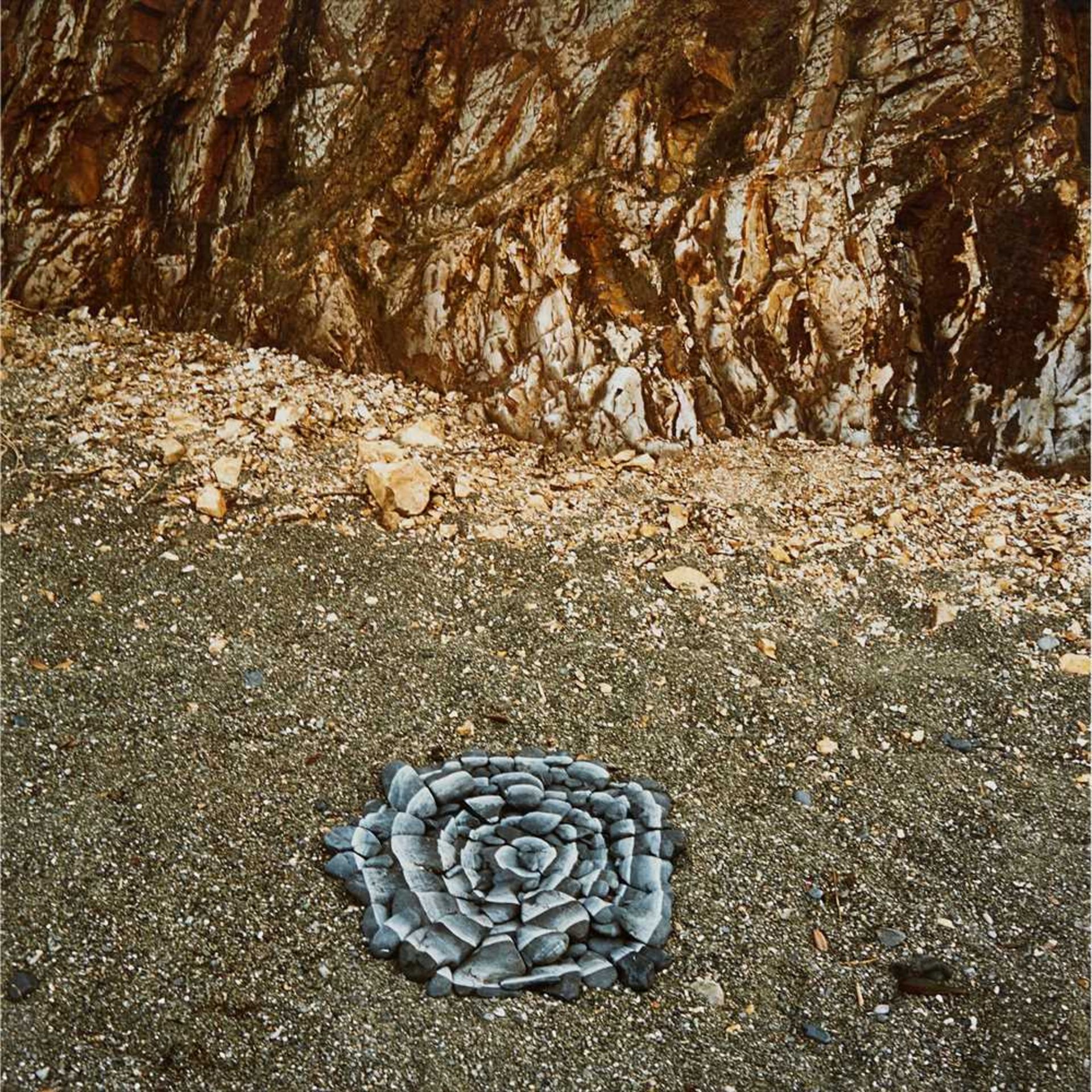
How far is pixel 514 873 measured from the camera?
11.5ft

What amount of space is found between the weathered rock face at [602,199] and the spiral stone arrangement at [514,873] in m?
2.65

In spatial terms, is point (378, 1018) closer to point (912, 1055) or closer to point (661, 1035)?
point (661, 1035)

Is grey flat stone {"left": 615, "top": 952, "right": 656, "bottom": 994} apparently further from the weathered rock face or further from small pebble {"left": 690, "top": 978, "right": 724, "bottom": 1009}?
the weathered rock face

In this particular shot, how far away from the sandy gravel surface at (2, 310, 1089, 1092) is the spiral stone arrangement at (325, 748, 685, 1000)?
100 mm

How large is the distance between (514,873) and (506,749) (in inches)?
28.7

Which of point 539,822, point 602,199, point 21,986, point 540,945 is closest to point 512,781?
point 539,822

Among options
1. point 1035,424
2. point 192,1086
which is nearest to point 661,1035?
point 192,1086

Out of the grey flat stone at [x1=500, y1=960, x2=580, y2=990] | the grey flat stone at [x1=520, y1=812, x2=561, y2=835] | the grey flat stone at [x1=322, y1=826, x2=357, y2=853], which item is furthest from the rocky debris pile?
the grey flat stone at [x1=500, y1=960, x2=580, y2=990]

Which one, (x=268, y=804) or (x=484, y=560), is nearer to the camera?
(x=268, y=804)

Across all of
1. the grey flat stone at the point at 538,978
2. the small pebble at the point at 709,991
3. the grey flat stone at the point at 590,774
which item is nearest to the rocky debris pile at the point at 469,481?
the grey flat stone at the point at 590,774

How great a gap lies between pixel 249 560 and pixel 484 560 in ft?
4.02

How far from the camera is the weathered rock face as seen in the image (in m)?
5.78

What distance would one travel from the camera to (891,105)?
19.3 ft

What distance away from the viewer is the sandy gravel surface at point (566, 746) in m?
3.05
